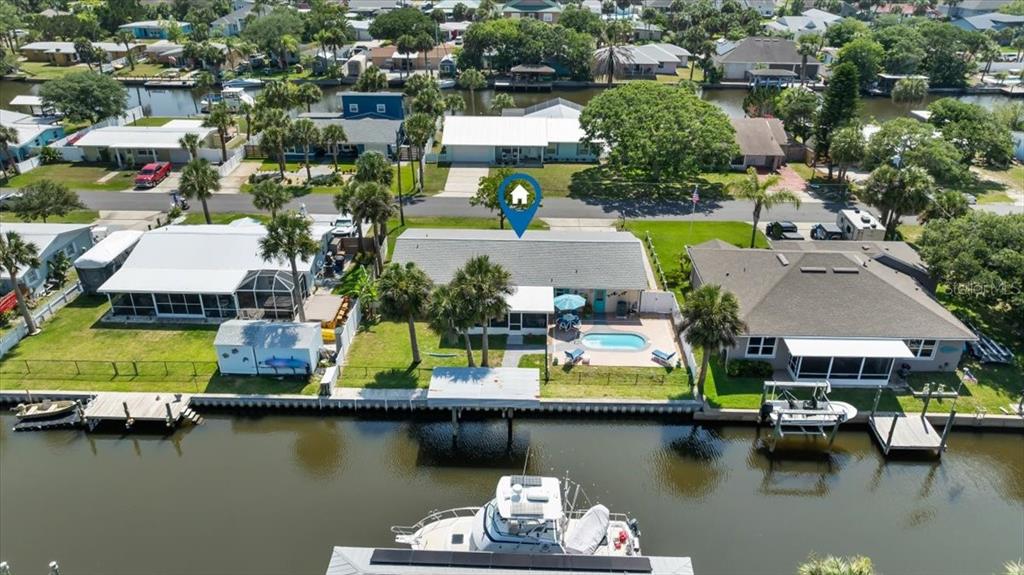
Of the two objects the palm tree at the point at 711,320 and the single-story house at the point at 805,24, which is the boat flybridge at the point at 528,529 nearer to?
the palm tree at the point at 711,320

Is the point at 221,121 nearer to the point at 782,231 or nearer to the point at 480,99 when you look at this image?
the point at 480,99

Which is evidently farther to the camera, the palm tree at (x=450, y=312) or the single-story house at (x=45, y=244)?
the single-story house at (x=45, y=244)

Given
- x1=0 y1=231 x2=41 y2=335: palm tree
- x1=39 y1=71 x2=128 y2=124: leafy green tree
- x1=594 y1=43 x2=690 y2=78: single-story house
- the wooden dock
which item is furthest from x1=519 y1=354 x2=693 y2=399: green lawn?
x1=594 y1=43 x2=690 y2=78: single-story house

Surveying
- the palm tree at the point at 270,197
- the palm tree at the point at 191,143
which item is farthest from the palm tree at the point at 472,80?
the palm tree at the point at 270,197

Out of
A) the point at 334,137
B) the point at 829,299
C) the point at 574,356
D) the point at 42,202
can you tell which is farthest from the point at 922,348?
the point at 42,202

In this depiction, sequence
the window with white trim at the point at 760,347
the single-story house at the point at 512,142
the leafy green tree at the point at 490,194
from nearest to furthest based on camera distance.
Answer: the window with white trim at the point at 760,347 → the leafy green tree at the point at 490,194 → the single-story house at the point at 512,142

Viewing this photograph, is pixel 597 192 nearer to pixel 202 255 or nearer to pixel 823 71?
pixel 202 255

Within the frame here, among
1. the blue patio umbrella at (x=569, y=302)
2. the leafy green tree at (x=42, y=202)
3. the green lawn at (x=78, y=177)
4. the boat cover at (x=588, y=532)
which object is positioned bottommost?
the boat cover at (x=588, y=532)

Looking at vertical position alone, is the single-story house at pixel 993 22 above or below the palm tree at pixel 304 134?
above
